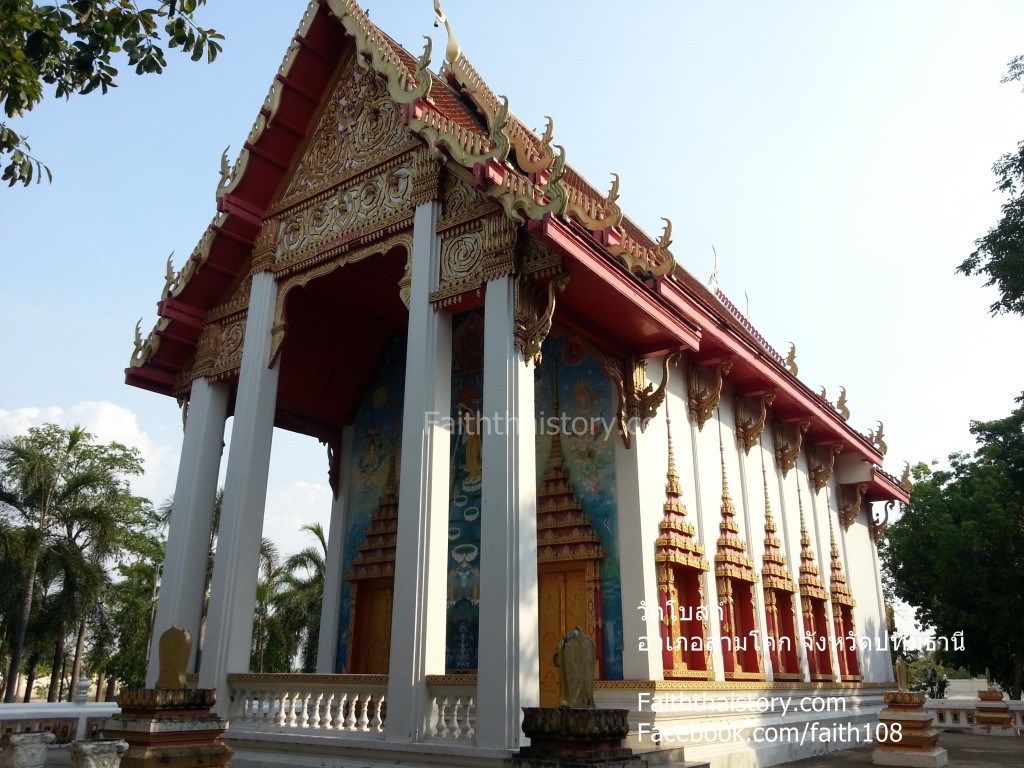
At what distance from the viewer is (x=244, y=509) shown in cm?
787

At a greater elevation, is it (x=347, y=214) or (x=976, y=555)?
(x=347, y=214)

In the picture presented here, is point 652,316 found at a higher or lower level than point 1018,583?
higher

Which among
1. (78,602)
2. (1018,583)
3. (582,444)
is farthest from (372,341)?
(1018,583)

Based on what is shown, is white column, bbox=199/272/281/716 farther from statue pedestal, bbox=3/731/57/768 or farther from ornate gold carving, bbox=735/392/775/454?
ornate gold carving, bbox=735/392/775/454

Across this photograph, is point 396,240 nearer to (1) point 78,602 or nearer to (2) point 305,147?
(2) point 305,147

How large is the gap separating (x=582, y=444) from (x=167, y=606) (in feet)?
14.3

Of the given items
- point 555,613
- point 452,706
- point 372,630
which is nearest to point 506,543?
point 452,706

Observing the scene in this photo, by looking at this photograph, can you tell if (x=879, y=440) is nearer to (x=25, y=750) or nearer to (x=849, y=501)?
(x=849, y=501)

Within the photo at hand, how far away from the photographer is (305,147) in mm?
9242

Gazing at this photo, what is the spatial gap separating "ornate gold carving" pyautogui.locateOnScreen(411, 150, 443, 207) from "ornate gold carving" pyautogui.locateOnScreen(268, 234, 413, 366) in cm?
40

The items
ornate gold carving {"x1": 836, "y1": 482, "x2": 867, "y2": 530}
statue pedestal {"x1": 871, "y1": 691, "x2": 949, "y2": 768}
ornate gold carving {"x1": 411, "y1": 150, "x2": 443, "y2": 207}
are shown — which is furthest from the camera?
ornate gold carving {"x1": 836, "y1": 482, "x2": 867, "y2": 530}

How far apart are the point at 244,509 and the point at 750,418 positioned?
5.93m

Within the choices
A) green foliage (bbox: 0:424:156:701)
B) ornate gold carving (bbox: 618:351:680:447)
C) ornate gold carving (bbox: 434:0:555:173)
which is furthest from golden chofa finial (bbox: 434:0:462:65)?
green foliage (bbox: 0:424:156:701)

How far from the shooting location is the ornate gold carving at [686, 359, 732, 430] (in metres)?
8.80
